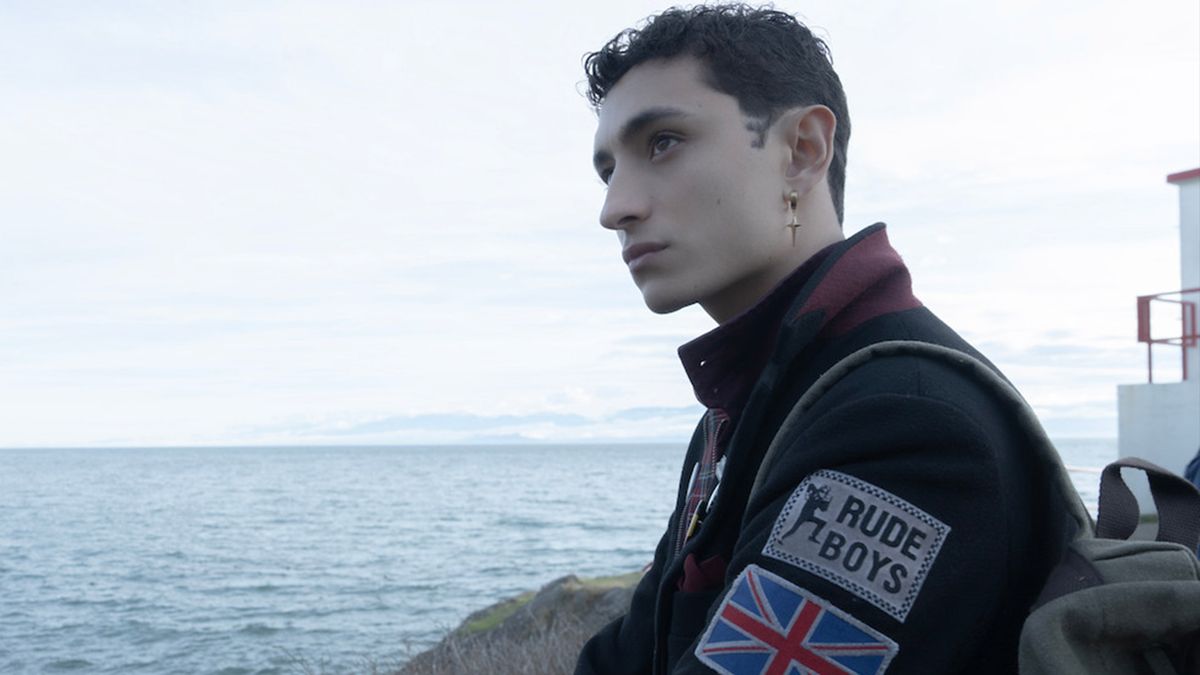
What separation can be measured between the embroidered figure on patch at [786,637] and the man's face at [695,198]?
2.18 ft

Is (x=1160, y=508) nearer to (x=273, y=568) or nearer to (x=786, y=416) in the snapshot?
(x=786, y=416)

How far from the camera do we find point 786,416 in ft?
5.88

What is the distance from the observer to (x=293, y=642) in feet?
71.1

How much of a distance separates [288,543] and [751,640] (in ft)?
146

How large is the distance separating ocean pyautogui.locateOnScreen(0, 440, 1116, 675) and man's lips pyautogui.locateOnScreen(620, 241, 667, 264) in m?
6.20

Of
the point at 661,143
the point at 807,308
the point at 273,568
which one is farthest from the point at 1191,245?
the point at 273,568

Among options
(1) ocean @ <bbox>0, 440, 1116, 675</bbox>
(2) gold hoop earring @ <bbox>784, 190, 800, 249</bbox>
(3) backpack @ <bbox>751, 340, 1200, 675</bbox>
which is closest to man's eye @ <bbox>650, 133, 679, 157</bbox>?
(2) gold hoop earring @ <bbox>784, 190, 800, 249</bbox>

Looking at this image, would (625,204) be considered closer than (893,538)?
No

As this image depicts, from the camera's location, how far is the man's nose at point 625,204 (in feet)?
6.81

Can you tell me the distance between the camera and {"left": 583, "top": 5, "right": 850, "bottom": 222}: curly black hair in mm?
2068

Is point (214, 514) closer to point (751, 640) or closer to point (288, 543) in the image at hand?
point (288, 543)

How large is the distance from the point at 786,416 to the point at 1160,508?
57 cm

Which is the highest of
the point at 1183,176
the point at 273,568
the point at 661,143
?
the point at 1183,176

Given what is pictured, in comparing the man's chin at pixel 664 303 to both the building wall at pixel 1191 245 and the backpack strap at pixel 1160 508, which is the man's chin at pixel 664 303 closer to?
the backpack strap at pixel 1160 508
